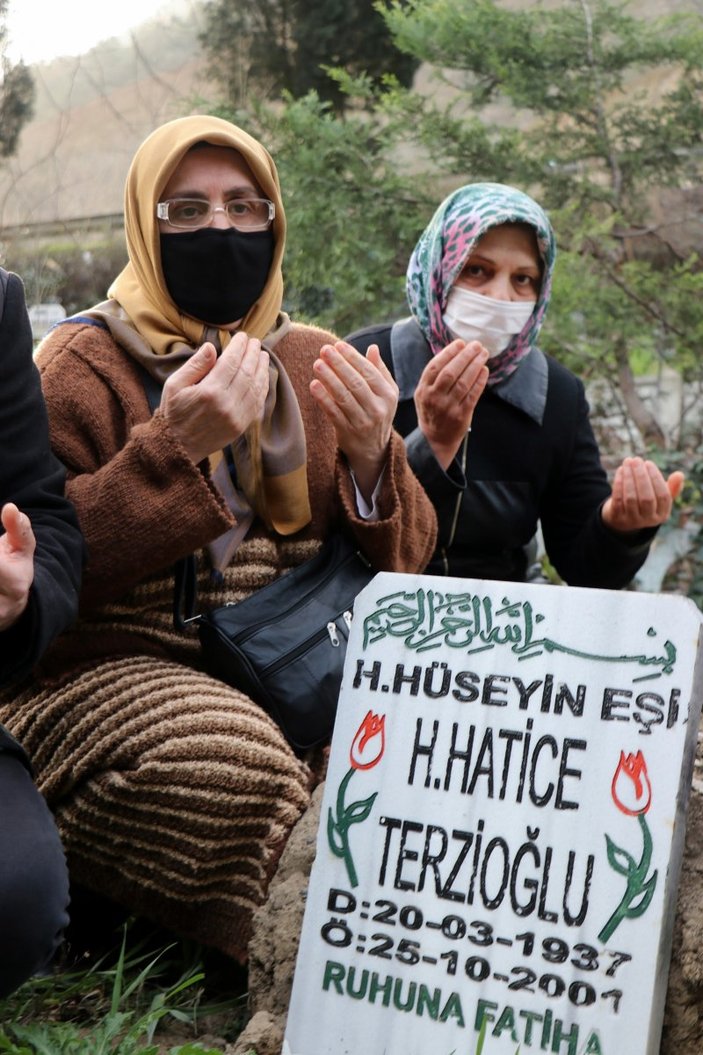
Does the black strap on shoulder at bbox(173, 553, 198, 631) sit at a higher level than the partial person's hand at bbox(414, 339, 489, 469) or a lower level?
lower

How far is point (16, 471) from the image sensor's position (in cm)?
238

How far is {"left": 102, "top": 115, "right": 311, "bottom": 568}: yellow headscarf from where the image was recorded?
2.88 metres

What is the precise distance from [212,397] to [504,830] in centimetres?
99

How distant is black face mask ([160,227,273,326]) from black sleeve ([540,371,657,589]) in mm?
1140

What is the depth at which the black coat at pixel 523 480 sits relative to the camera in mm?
3570

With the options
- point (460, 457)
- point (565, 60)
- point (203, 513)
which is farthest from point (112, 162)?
point (203, 513)

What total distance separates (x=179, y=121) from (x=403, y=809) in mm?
1634

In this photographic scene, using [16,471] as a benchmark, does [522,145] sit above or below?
above

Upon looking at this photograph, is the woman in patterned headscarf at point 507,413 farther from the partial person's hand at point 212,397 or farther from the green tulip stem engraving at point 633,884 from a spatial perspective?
the green tulip stem engraving at point 633,884

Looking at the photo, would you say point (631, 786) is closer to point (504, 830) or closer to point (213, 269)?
point (504, 830)

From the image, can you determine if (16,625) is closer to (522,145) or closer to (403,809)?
(403,809)

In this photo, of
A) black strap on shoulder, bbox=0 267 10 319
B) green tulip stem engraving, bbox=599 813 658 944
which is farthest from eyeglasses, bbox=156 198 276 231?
green tulip stem engraving, bbox=599 813 658 944

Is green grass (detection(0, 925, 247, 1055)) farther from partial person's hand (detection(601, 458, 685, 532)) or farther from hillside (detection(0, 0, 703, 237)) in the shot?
hillside (detection(0, 0, 703, 237))

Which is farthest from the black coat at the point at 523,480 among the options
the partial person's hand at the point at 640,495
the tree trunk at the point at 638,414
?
the tree trunk at the point at 638,414
